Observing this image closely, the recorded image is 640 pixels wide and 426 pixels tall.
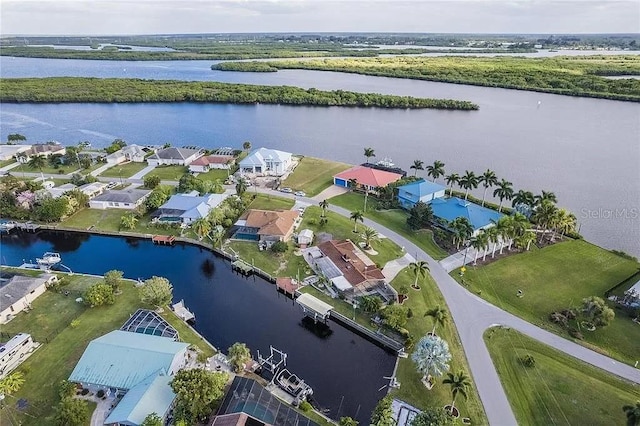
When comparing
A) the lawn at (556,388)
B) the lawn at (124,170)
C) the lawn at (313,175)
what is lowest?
the lawn at (556,388)

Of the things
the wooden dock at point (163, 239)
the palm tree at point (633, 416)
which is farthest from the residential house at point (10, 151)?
the palm tree at point (633, 416)

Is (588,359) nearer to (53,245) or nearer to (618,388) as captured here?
(618,388)

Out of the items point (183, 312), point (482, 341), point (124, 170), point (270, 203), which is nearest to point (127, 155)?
point (124, 170)

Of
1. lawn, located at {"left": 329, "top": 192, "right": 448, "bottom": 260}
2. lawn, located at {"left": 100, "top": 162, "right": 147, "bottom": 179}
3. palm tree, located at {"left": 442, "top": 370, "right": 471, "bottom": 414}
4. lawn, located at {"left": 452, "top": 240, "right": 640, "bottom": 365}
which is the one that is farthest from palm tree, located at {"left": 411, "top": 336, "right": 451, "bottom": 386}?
lawn, located at {"left": 100, "top": 162, "right": 147, "bottom": 179}

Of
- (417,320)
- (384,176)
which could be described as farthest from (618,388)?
(384,176)

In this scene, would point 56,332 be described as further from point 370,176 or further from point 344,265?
point 370,176

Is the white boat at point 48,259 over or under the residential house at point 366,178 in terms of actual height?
under

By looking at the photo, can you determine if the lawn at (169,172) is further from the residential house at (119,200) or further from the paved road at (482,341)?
the paved road at (482,341)
